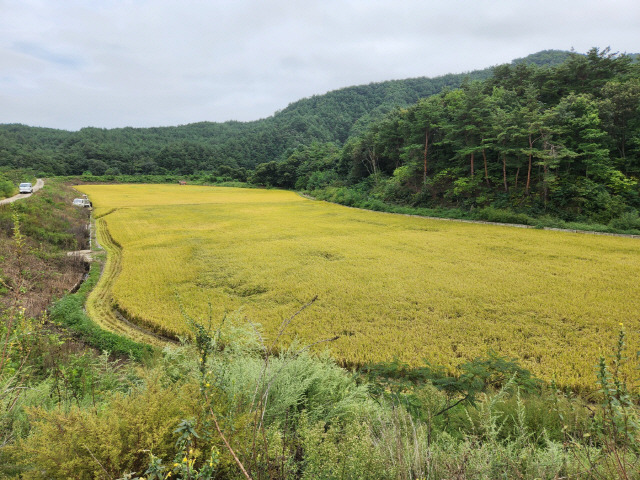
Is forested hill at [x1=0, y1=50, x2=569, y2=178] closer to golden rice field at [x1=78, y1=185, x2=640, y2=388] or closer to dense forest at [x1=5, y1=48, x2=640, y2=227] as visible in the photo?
dense forest at [x1=5, y1=48, x2=640, y2=227]

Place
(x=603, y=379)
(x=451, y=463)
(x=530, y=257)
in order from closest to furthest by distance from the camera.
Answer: (x=603, y=379) < (x=451, y=463) < (x=530, y=257)

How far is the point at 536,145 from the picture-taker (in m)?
21.7

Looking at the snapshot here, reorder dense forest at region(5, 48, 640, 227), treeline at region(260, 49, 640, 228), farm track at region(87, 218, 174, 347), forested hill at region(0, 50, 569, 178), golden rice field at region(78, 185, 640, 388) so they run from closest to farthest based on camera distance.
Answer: golden rice field at region(78, 185, 640, 388) → farm track at region(87, 218, 174, 347) → treeline at region(260, 49, 640, 228) → dense forest at region(5, 48, 640, 227) → forested hill at region(0, 50, 569, 178)

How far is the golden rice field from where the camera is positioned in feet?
23.3

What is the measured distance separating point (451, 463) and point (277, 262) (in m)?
12.2

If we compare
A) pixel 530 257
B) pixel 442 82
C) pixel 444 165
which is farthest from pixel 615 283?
pixel 442 82

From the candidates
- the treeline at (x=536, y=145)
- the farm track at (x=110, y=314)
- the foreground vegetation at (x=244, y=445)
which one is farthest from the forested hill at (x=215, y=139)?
the foreground vegetation at (x=244, y=445)

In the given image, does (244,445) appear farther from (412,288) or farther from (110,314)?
(412,288)

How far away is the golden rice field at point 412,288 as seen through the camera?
279 inches

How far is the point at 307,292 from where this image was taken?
410 inches

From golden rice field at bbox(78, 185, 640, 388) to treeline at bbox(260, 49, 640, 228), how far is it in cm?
424

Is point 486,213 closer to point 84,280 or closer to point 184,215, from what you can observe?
point 84,280

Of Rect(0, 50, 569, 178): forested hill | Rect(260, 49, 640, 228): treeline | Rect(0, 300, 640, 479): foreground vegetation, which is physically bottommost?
Rect(0, 300, 640, 479): foreground vegetation

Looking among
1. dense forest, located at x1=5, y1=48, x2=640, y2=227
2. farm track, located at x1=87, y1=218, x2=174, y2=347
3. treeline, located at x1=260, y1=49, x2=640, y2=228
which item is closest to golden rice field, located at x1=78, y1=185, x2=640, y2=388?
farm track, located at x1=87, y1=218, x2=174, y2=347
